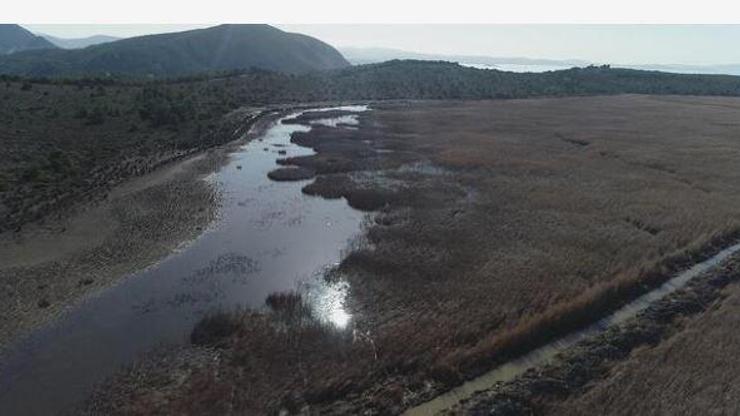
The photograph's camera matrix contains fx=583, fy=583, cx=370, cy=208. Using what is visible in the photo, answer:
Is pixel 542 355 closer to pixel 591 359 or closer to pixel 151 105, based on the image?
pixel 591 359

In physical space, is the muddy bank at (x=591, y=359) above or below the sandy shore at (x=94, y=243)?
above

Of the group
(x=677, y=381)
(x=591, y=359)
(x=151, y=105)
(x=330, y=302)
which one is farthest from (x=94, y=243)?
(x=151, y=105)

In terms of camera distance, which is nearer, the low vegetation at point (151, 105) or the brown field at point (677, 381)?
the brown field at point (677, 381)

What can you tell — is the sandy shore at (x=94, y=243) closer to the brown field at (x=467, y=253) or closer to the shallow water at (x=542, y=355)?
the brown field at (x=467, y=253)

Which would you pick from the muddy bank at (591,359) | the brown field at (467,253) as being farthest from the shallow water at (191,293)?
the muddy bank at (591,359)

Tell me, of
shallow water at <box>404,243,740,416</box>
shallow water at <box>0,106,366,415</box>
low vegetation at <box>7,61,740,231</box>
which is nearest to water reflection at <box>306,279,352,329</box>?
shallow water at <box>0,106,366,415</box>
